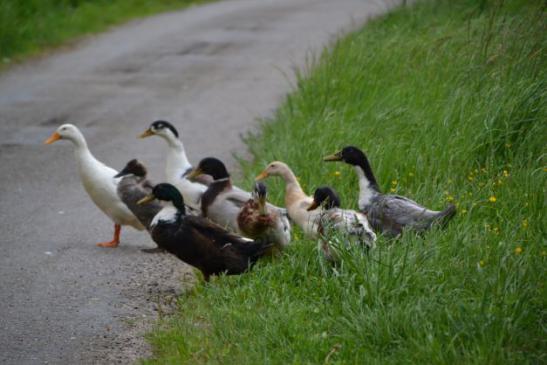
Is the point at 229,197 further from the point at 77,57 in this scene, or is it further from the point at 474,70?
the point at 77,57

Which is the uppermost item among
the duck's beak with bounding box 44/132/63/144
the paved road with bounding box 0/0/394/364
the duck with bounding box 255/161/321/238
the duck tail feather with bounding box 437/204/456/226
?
the duck's beak with bounding box 44/132/63/144

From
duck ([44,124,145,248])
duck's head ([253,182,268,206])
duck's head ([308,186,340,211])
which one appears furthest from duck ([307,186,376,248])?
duck ([44,124,145,248])

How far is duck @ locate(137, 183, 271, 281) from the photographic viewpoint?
6324 millimetres

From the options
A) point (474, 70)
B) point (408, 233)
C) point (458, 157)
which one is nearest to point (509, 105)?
point (458, 157)

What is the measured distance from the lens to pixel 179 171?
8188mm

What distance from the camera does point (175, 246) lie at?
6406 mm

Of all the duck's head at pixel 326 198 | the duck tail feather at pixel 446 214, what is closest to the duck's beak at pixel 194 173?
the duck's head at pixel 326 198

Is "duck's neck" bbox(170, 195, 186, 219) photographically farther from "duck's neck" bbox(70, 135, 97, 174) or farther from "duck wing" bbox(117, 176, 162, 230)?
"duck's neck" bbox(70, 135, 97, 174)

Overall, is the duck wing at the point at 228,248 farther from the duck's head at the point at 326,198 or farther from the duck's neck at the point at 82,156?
the duck's neck at the point at 82,156

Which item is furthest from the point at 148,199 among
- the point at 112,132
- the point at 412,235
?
the point at 112,132

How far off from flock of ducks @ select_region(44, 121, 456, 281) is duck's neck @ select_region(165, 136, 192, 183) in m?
0.02

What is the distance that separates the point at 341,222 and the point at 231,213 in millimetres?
1265

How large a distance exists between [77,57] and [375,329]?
436 inches

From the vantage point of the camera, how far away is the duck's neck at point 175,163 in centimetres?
817
